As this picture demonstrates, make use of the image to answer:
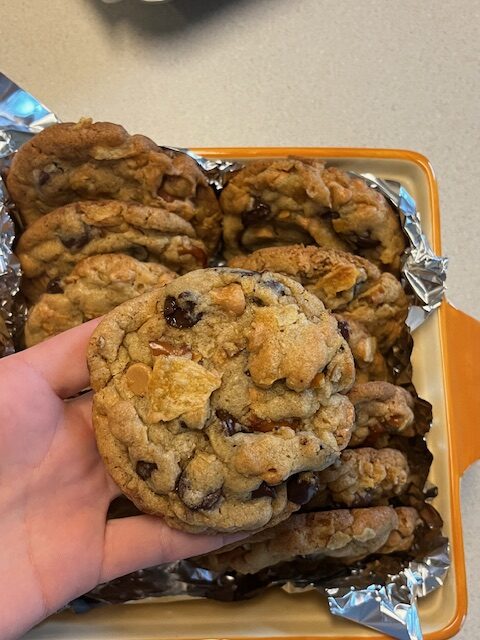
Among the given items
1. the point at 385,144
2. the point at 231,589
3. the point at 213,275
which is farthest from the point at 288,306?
the point at 385,144

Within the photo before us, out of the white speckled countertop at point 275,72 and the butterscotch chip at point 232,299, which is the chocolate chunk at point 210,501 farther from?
the white speckled countertop at point 275,72

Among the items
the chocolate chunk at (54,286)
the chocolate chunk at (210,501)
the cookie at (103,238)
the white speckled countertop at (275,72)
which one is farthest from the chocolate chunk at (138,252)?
the white speckled countertop at (275,72)

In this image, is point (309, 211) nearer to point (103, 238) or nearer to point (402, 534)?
point (103, 238)

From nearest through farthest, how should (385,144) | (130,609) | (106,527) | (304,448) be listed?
(304,448) → (106,527) → (130,609) → (385,144)

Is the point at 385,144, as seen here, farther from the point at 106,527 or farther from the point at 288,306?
the point at 106,527

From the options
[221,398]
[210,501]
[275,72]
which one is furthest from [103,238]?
[275,72]

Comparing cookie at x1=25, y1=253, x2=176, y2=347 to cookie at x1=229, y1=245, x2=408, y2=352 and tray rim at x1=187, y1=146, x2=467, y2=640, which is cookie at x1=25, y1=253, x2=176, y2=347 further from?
tray rim at x1=187, y1=146, x2=467, y2=640

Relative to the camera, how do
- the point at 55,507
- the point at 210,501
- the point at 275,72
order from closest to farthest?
the point at 210,501
the point at 55,507
the point at 275,72
